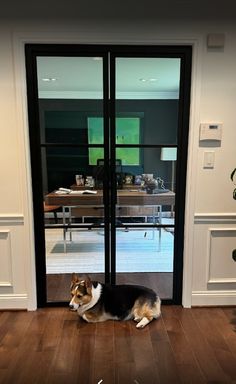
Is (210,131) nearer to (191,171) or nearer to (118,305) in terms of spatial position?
(191,171)

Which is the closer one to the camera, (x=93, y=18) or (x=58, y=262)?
(x=93, y=18)

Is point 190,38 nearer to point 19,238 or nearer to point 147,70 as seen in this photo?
point 147,70

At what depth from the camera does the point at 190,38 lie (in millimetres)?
2287

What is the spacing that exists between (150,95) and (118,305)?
1.79 m

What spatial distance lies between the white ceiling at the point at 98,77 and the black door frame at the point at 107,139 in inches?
1.8

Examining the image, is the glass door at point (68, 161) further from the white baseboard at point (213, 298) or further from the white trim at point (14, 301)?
the white baseboard at point (213, 298)

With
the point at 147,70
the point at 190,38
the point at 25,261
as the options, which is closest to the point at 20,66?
the point at 147,70

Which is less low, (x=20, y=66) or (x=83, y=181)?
(x=20, y=66)

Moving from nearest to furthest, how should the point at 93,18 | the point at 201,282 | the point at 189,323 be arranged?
the point at 93,18
the point at 189,323
the point at 201,282

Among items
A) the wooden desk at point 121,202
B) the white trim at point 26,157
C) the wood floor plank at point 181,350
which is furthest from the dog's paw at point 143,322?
the white trim at point 26,157

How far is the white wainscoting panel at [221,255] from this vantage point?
2.58 metres

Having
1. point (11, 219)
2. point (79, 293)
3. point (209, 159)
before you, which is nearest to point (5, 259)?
point (11, 219)

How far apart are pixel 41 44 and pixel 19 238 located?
1587 mm

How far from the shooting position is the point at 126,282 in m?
2.79
